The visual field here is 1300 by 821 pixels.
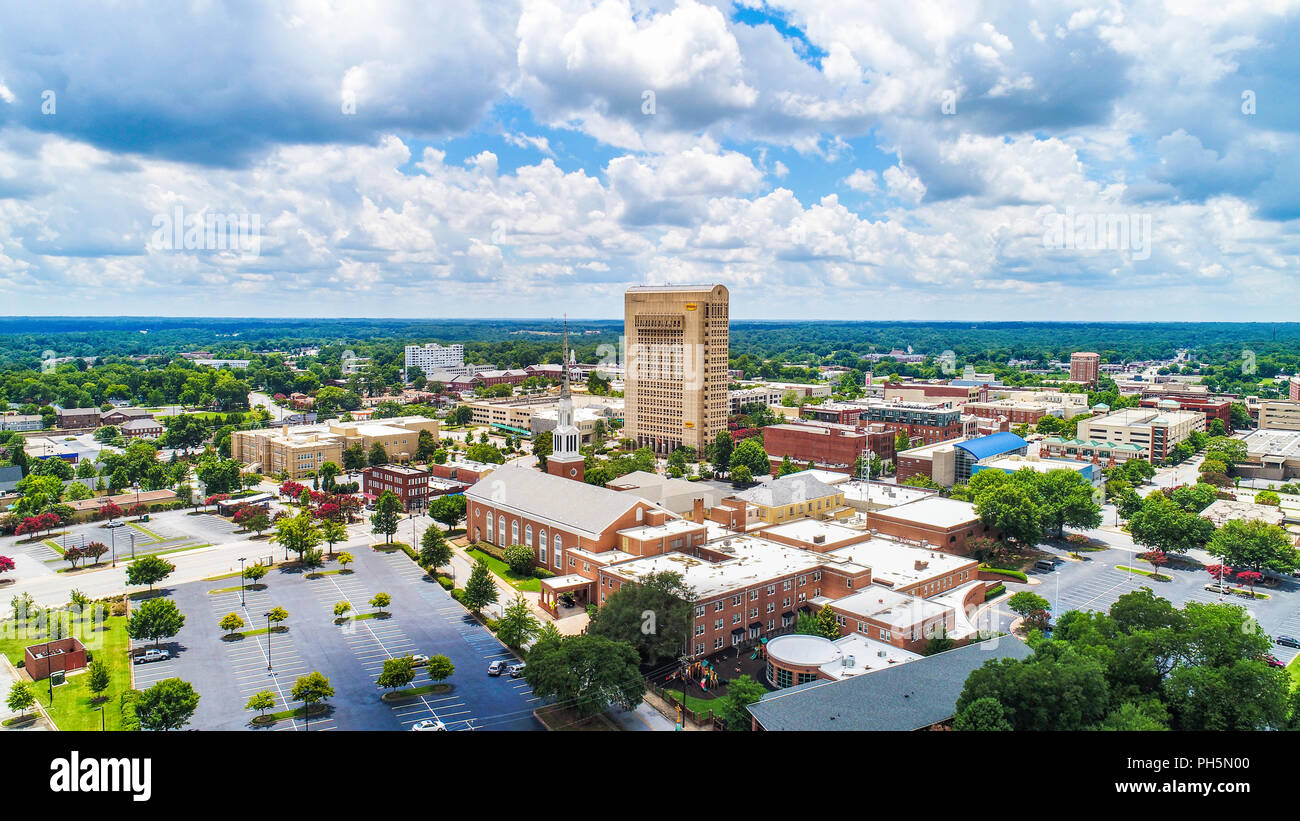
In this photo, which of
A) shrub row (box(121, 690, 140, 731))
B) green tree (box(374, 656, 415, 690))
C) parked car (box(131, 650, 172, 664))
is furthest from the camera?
parked car (box(131, 650, 172, 664))

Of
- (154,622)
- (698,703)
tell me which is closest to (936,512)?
(698,703)

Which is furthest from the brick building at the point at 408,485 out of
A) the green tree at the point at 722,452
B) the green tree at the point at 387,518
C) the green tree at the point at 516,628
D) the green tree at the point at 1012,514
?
the green tree at the point at 1012,514

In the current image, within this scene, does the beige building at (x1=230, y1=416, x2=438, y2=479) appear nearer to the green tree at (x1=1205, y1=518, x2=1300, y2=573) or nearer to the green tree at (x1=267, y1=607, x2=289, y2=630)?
the green tree at (x1=267, y1=607, x2=289, y2=630)

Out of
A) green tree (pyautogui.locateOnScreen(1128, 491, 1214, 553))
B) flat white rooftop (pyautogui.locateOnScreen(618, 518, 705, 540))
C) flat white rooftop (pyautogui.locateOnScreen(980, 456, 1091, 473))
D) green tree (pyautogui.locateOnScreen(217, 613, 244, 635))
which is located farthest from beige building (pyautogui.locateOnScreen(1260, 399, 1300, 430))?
green tree (pyautogui.locateOnScreen(217, 613, 244, 635))

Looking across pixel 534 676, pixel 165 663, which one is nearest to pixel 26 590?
pixel 165 663

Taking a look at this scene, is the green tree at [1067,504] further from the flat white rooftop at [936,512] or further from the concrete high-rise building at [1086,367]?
the concrete high-rise building at [1086,367]

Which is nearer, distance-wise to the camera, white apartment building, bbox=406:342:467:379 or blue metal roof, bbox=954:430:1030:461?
blue metal roof, bbox=954:430:1030:461
